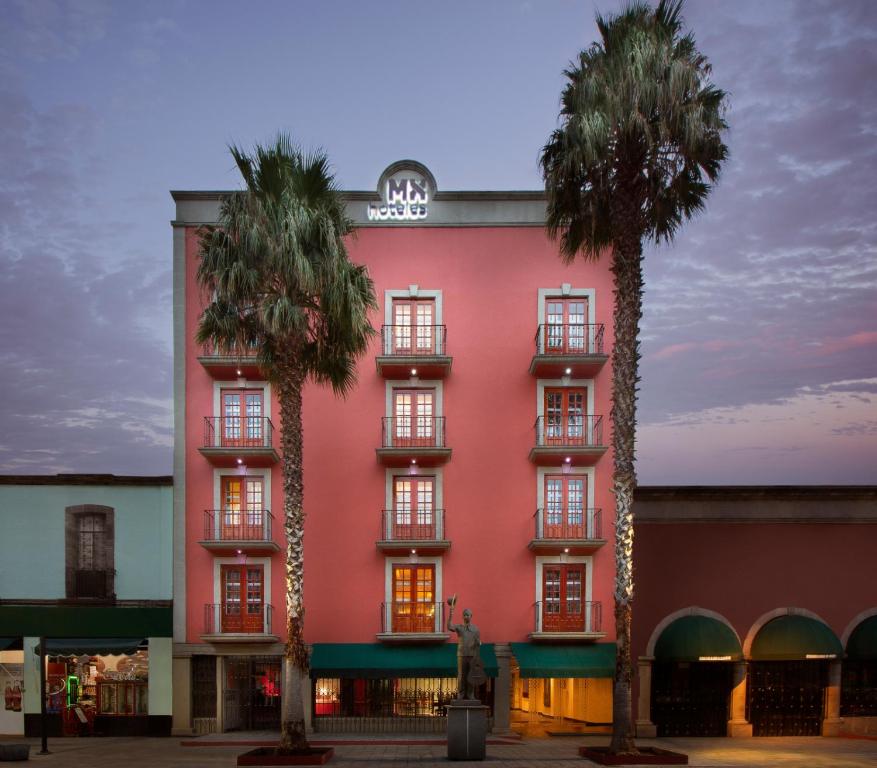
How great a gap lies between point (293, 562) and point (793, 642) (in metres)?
16.4

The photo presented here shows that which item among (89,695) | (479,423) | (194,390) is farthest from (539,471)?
Result: (89,695)

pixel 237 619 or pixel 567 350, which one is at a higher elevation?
pixel 567 350

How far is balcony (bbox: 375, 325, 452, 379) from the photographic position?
23.8 meters

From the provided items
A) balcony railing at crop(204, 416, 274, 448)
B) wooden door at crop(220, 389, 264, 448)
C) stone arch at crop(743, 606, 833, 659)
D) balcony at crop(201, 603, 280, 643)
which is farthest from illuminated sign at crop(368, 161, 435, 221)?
stone arch at crop(743, 606, 833, 659)

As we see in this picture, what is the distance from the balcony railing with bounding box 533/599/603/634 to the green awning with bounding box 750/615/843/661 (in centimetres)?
538

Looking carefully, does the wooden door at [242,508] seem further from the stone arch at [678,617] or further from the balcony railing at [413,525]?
the stone arch at [678,617]

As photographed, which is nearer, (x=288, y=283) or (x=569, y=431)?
(x=288, y=283)

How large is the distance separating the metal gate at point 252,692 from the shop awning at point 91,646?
10.7 ft

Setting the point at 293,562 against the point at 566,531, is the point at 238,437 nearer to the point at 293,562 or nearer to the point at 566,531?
the point at 293,562

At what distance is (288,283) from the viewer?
18719 millimetres

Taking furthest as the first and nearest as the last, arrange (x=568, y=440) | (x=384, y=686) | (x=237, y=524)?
(x=568, y=440) < (x=237, y=524) < (x=384, y=686)

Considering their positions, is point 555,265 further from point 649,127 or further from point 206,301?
point 206,301

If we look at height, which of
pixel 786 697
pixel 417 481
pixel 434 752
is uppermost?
pixel 417 481

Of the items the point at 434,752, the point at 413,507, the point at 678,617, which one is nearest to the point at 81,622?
the point at 413,507
